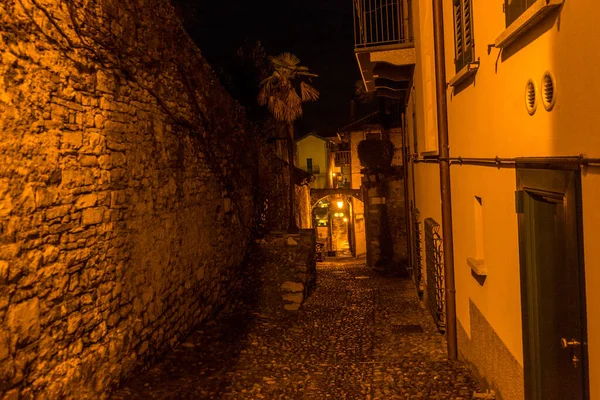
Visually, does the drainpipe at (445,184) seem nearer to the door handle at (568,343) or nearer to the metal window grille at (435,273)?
the metal window grille at (435,273)

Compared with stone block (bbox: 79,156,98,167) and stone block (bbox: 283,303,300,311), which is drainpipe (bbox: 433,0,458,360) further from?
stone block (bbox: 79,156,98,167)

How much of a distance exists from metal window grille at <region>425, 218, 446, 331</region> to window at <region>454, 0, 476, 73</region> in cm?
279

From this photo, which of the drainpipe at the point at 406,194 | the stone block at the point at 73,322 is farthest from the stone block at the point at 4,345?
the drainpipe at the point at 406,194

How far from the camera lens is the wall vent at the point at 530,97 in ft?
11.6

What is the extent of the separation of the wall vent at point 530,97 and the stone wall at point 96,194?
376 centimetres

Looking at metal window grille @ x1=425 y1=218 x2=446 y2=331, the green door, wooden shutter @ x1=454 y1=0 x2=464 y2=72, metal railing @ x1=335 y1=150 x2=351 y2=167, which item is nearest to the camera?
the green door

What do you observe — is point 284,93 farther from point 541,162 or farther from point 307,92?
point 541,162

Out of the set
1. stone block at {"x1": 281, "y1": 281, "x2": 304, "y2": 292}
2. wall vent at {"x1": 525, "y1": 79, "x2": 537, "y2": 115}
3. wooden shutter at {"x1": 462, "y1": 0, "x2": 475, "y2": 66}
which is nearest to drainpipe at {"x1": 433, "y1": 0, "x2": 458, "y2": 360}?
wooden shutter at {"x1": 462, "y1": 0, "x2": 475, "y2": 66}

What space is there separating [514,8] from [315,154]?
42.5 metres

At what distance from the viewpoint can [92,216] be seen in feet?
16.4

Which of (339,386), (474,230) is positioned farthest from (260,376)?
(474,230)

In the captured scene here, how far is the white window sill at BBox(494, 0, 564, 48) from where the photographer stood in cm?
310

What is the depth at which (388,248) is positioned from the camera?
15.5 m

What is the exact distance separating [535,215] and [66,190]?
12.6 ft
